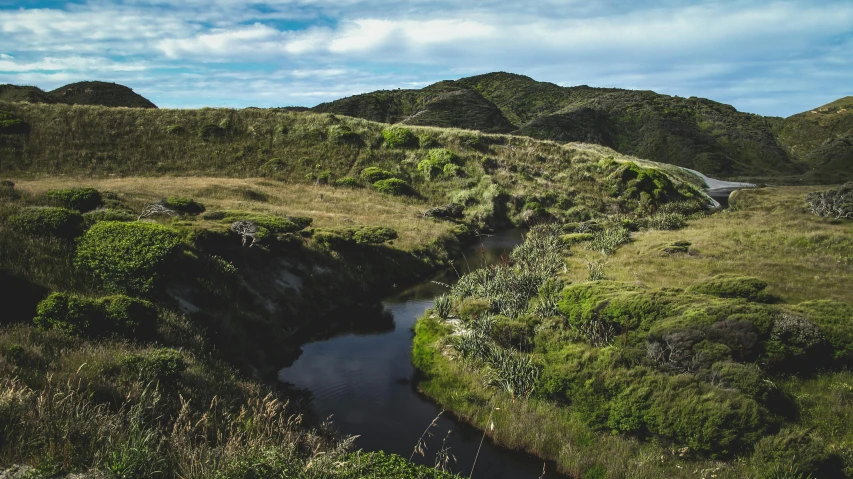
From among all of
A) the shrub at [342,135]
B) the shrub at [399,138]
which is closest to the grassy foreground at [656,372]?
the shrub at [399,138]

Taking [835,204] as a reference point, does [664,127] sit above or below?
above

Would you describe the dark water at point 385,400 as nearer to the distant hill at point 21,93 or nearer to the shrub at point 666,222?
the shrub at point 666,222

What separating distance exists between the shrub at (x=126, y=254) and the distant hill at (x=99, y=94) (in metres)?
105

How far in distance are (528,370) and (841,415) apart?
26.0 ft

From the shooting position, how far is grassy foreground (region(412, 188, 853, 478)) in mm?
11086

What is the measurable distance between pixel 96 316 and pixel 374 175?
1738 inches

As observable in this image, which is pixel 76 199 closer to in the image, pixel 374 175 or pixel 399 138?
pixel 374 175

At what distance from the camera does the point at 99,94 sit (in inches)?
4237

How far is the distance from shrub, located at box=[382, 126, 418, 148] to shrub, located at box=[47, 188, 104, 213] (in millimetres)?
42466

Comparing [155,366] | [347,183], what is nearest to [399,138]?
[347,183]

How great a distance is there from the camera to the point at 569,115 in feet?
494

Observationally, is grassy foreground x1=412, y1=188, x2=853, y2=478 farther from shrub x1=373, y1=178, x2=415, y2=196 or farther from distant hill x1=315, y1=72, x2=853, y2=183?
distant hill x1=315, y1=72, x2=853, y2=183

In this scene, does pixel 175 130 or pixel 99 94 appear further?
pixel 99 94

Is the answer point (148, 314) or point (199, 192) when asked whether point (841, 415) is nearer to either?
point (148, 314)
